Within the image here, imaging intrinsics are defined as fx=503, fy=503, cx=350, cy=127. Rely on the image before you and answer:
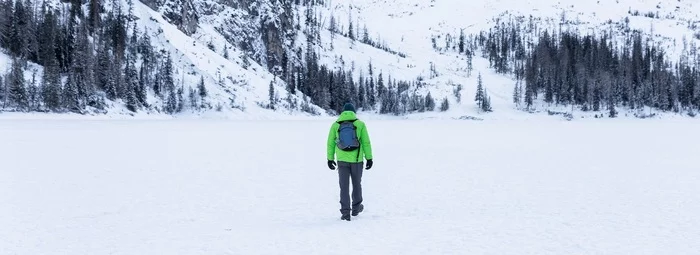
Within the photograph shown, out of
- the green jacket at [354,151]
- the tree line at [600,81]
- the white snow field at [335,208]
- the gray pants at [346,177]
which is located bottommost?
the white snow field at [335,208]

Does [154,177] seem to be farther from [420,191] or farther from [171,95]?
[171,95]

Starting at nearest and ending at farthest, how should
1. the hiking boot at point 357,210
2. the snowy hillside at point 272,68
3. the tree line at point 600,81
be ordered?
the hiking boot at point 357,210, the snowy hillside at point 272,68, the tree line at point 600,81

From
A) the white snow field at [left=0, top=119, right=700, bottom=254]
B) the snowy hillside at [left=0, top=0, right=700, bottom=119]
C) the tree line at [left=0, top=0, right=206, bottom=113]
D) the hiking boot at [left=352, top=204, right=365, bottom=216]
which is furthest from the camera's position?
the snowy hillside at [left=0, top=0, right=700, bottom=119]

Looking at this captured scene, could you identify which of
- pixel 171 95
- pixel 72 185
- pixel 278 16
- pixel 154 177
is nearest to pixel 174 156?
pixel 154 177

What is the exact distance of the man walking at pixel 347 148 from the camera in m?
9.82

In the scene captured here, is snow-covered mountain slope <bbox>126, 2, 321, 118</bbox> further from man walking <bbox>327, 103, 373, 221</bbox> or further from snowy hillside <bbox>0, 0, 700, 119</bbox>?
man walking <bbox>327, 103, 373, 221</bbox>

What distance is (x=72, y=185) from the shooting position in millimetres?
13875

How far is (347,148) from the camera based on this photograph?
32.4 feet

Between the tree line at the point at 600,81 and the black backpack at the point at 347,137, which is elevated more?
the tree line at the point at 600,81

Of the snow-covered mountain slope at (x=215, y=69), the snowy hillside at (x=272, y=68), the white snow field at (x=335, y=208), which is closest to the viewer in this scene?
the white snow field at (x=335, y=208)

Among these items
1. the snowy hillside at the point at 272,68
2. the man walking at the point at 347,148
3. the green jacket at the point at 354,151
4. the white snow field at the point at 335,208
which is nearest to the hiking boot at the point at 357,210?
the white snow field at the point at 335,208

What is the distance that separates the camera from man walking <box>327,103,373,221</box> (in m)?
9.82

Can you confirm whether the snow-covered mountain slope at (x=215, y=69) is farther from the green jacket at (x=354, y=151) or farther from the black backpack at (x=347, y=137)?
the black backpack at (x=347, y=137)

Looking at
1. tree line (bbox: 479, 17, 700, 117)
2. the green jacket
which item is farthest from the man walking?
tree line (bbox: 479, 17, 700, 117)
